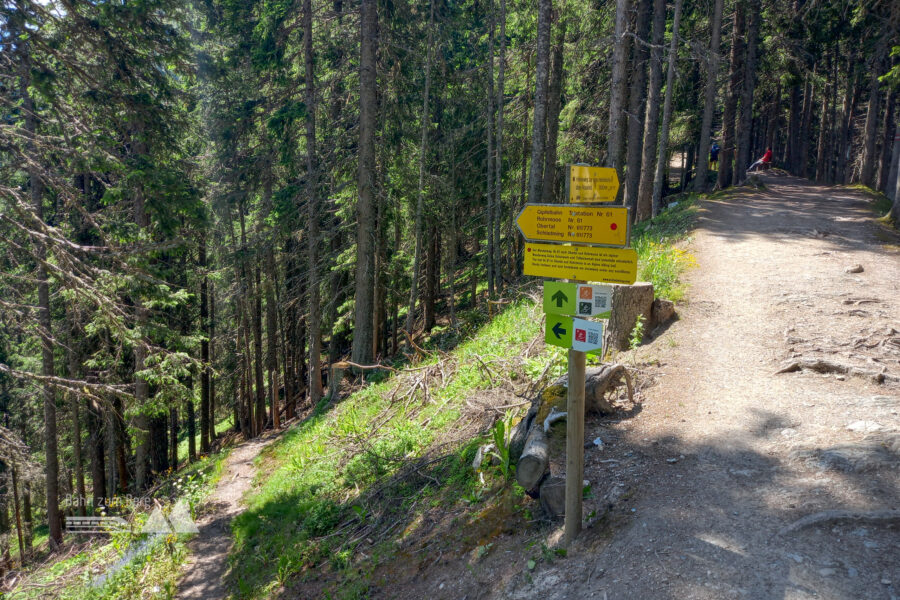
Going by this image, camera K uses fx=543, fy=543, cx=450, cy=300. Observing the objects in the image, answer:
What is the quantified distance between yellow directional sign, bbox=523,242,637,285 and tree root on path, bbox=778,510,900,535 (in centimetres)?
227

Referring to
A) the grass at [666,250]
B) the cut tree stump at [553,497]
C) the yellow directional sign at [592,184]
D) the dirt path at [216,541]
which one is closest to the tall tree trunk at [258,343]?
the dirt path at [216,541]

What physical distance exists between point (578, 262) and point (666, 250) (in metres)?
8.82

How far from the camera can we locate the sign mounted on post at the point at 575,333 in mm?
3938

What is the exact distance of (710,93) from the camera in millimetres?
18625

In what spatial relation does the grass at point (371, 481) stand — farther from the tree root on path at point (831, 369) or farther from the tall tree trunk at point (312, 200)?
the tall tree trunk at point (312, 200)

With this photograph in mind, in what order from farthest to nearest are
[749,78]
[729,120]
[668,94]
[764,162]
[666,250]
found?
[764,162], [729,120], [749,78], [668,94], [666,250]

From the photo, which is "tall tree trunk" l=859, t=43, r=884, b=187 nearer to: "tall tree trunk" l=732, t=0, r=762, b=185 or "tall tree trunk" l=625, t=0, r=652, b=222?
"tall tree trunk" l=732, t=0, r=762, b=185

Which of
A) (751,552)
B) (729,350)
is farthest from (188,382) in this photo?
(751,552)

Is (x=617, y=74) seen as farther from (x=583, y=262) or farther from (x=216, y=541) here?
(x=216, y=541)

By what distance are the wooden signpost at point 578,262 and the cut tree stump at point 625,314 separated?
3890 millimetres

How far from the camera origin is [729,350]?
7.44m

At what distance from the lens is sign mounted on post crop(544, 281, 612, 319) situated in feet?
13.2

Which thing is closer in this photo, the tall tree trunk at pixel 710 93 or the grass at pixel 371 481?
the grass at pixel 371 481

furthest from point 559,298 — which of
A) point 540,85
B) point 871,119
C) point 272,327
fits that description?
point 871,119
